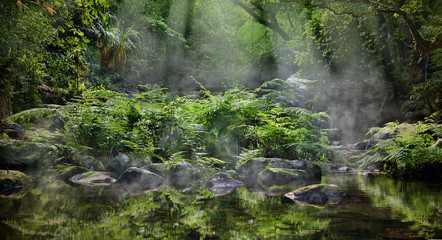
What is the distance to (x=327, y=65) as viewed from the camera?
13.8 metres

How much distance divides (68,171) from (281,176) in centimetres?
320

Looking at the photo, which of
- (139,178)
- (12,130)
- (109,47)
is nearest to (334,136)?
(109,47)

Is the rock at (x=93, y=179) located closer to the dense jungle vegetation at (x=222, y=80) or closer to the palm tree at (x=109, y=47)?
the dense jungle vegetation at (x=222, y=80)

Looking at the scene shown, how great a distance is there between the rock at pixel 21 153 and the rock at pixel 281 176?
11.0 ft

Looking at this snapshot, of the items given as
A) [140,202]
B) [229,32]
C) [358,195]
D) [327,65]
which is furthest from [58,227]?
[229,32]

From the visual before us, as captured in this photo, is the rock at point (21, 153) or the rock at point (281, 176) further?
the rock at point (281, 176)

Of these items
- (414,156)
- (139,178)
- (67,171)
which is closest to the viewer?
(139,178)

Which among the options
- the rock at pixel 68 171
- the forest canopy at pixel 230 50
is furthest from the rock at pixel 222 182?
the forest canopy at pixel 230 50

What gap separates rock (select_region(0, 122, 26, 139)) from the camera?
5.20 m

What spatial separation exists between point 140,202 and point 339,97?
12441 mm

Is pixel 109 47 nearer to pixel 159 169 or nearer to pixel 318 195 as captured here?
pixel 159 169

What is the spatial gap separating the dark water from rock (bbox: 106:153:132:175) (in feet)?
5.42

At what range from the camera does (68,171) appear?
437 centimetres

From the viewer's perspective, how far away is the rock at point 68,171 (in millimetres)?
4309
